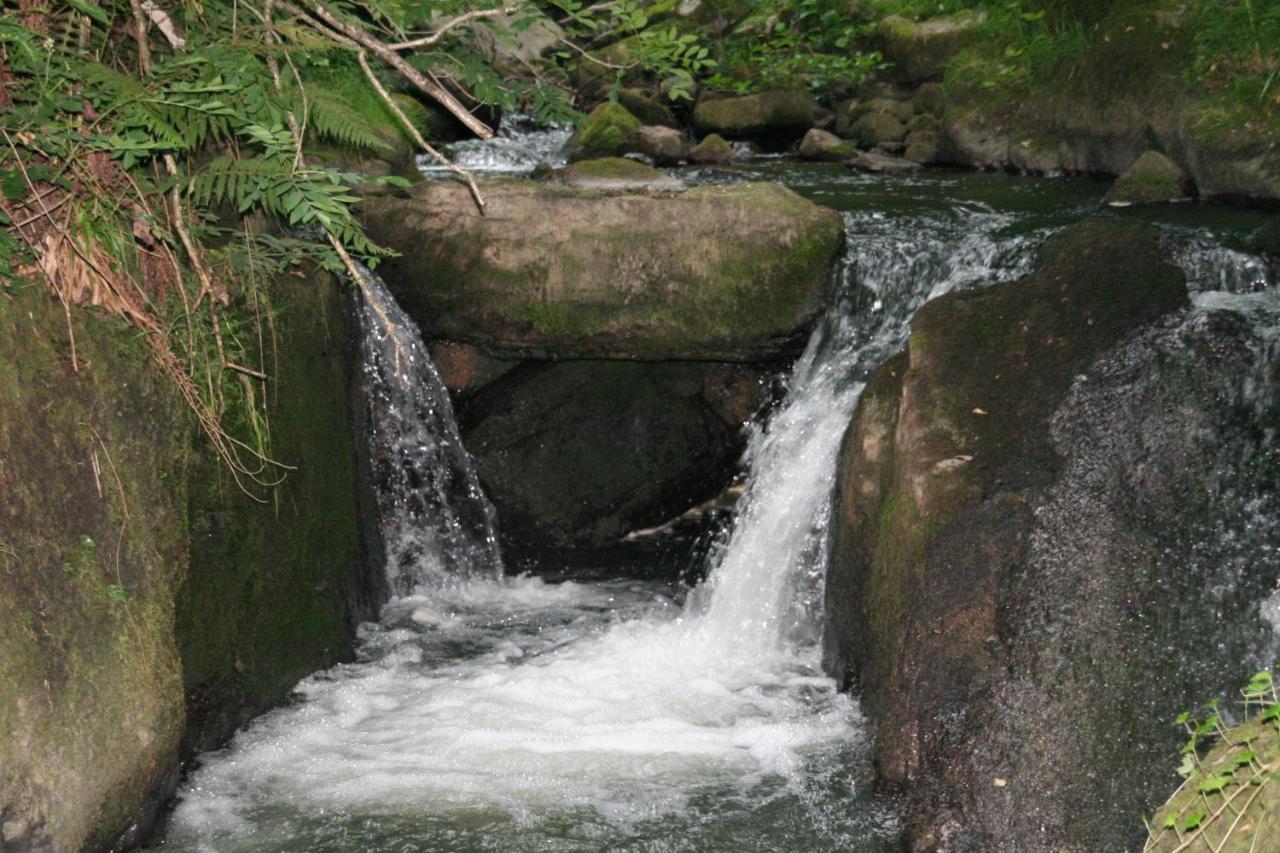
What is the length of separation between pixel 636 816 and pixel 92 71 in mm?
2925

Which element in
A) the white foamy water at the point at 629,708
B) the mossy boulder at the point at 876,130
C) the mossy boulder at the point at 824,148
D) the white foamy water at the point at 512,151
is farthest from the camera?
the mossy boulder at the point at 876,130

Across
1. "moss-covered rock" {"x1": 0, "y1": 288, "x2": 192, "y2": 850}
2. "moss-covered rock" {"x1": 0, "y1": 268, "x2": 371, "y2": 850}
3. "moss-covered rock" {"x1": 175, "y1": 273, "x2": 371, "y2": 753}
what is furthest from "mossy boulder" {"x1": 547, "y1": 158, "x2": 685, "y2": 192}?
"moss-covered rock" {"x1": 0, "y1": 288, "x2": 192, "y2": 850}

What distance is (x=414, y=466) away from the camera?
657 cm

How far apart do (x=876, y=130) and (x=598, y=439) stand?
6.19 meters

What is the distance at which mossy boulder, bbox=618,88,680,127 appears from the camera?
515 inches

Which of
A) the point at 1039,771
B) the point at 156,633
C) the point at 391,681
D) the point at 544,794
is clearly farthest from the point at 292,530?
the point at 1039,771

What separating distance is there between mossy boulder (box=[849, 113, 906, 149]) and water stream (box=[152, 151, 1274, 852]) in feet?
13.4

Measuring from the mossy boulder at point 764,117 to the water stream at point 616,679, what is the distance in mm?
4855

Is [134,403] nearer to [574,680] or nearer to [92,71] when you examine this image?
[92,71]

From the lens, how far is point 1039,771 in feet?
12.0

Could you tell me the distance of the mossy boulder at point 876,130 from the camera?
39.2ft

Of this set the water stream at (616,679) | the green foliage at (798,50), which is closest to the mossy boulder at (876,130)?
the green foliage at (798,50)

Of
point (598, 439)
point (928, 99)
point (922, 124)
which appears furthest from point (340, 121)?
point (928, 99)

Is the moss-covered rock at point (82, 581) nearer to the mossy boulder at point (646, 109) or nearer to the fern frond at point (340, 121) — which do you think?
the fern frond at point (340, 121)
